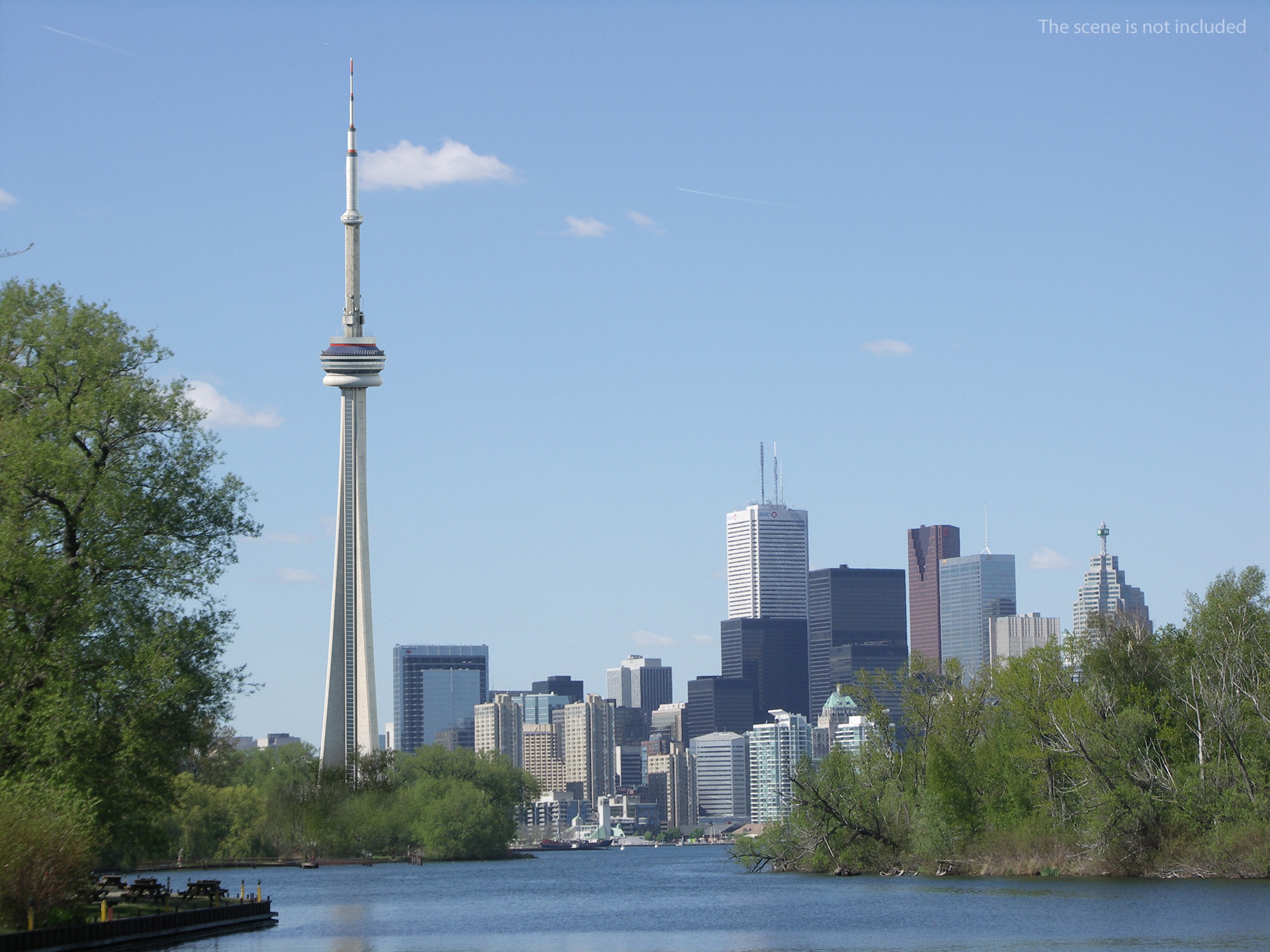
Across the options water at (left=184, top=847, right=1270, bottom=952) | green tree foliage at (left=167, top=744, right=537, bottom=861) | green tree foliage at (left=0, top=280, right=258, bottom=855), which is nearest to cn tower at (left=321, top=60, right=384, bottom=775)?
green tree foliage at (left=167, top=744, right=537, bottom=861)

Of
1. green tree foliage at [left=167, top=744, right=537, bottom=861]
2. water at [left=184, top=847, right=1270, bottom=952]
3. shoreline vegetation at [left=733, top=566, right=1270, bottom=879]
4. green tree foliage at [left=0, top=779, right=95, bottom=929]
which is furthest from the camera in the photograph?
green tree foliage at [left=167, top=744, right=537, bottom=861]

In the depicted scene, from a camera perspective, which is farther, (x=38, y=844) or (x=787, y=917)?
(x=787, y=917)

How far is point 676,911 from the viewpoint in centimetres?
6925

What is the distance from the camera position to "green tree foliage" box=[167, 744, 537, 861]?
136750mm

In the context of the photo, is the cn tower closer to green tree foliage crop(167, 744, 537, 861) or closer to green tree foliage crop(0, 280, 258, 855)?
green tree foliage crop(167, 744, 537, 861)

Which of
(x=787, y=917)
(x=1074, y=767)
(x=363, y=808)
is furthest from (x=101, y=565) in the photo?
(x=363, y=808)

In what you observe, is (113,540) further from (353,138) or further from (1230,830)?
(353,138)

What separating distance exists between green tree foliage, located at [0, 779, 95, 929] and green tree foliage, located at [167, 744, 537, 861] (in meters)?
89.2

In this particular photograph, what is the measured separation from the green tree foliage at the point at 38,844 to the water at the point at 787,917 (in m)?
6.66

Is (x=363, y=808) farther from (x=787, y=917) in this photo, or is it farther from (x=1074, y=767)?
(x=787, y=917)

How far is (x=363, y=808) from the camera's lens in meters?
142

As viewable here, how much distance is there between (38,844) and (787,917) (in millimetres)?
30051

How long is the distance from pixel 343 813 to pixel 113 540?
103 metres

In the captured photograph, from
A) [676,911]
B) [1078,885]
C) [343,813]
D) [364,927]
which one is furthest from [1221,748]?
[343,813]
